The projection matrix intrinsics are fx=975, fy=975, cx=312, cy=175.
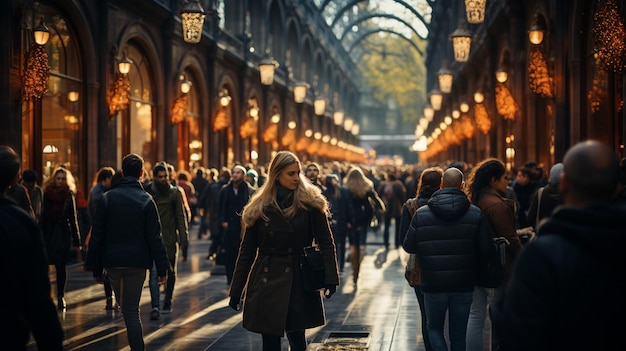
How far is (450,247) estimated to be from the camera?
23.9ft

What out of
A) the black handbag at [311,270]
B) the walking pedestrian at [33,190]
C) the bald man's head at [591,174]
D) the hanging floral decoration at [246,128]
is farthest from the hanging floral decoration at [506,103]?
the bald man's head at [591,174]

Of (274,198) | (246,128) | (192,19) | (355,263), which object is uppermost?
(192,19)

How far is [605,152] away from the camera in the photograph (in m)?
3.70

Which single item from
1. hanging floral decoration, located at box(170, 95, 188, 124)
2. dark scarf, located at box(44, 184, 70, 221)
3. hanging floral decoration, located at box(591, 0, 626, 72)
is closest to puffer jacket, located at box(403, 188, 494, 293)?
hanging floral decoration, located at box(591, 0, 626, 72)

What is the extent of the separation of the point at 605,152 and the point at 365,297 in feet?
33.6

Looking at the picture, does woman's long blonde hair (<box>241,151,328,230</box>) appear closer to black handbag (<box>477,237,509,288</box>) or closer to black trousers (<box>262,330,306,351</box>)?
black trousers (<box>262,330,306,351</box>)

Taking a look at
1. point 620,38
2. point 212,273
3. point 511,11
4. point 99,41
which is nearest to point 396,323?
point 620,38

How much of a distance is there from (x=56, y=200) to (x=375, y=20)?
89431mm

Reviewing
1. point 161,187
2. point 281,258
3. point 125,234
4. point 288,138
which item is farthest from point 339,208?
point 288,138

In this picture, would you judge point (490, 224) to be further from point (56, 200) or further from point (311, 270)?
point (56, 200)

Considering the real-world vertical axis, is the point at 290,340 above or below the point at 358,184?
below

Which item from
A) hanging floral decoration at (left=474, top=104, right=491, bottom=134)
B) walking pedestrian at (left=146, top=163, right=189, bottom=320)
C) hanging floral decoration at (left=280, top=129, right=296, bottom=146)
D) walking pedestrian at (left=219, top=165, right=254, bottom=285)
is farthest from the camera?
hanging floral decoration at (left=280, top=129, right=296, bottom=146)

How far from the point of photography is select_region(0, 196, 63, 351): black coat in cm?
467

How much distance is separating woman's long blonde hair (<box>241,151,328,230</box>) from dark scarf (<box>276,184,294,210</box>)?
3 centimetres
